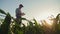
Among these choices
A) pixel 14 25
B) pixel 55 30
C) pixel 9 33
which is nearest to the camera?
pixel 9 33

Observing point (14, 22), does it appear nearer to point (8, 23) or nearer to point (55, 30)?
point (8, 23)

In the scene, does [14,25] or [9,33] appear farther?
[14,25]

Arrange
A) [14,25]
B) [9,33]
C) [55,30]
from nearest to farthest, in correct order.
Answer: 1. [9,33]
2. [14,25]
3. [55,30]

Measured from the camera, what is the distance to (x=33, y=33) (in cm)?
221

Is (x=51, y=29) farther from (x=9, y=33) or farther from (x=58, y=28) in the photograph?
(x=9, y=33)

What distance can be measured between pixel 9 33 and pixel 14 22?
1.26 feet

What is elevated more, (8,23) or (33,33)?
(8,23)

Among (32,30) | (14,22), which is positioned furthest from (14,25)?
(32,30)

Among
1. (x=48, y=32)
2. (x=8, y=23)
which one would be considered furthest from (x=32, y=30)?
(x=8, y=23)

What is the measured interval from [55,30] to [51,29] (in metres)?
0.14

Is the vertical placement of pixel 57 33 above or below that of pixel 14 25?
below

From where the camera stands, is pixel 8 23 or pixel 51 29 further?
pixel 51 29

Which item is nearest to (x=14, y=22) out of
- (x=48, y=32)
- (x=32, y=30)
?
(x=32, y=30)

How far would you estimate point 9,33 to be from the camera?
1.84 meters
